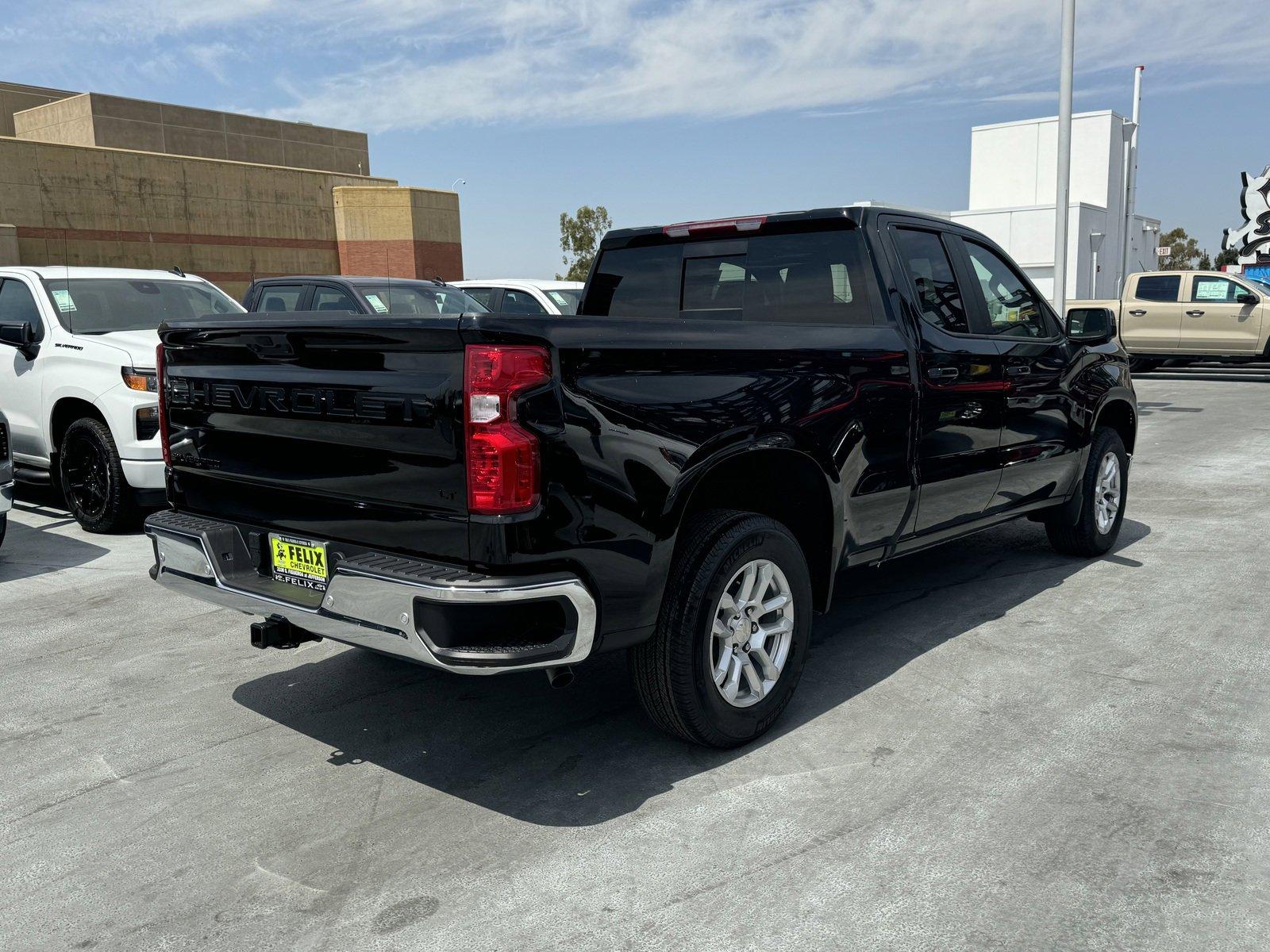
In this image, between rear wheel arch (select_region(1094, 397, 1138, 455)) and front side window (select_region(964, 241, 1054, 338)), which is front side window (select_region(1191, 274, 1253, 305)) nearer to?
rear wheel arch (select_region(1094, 397, 1138, 455))

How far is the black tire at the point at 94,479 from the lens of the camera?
307 inches

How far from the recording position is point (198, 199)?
3556 cm

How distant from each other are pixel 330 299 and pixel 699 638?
27.1 feet

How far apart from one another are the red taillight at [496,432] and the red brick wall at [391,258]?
38.3 meters

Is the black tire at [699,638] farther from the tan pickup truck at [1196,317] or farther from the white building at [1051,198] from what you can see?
the white building at [1051,198]

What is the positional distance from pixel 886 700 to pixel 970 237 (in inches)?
97.1

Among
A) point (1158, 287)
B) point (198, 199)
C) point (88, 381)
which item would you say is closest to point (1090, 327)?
point (88, 381)

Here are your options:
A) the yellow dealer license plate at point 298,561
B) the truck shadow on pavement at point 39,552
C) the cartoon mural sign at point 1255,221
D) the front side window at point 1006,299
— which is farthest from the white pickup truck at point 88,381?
the cartoon mural sign at point 1255,221

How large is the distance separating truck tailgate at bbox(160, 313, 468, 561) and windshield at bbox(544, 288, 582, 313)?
9.90 metres

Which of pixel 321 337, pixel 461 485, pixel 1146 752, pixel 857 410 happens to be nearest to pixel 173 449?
pixel 321 337

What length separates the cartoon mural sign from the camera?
46.7 meters

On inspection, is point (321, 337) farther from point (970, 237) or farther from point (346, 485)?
point (970, 237)

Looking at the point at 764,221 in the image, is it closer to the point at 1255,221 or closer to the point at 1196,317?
the point at 1196,317

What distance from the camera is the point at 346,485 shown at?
3.56 meters
